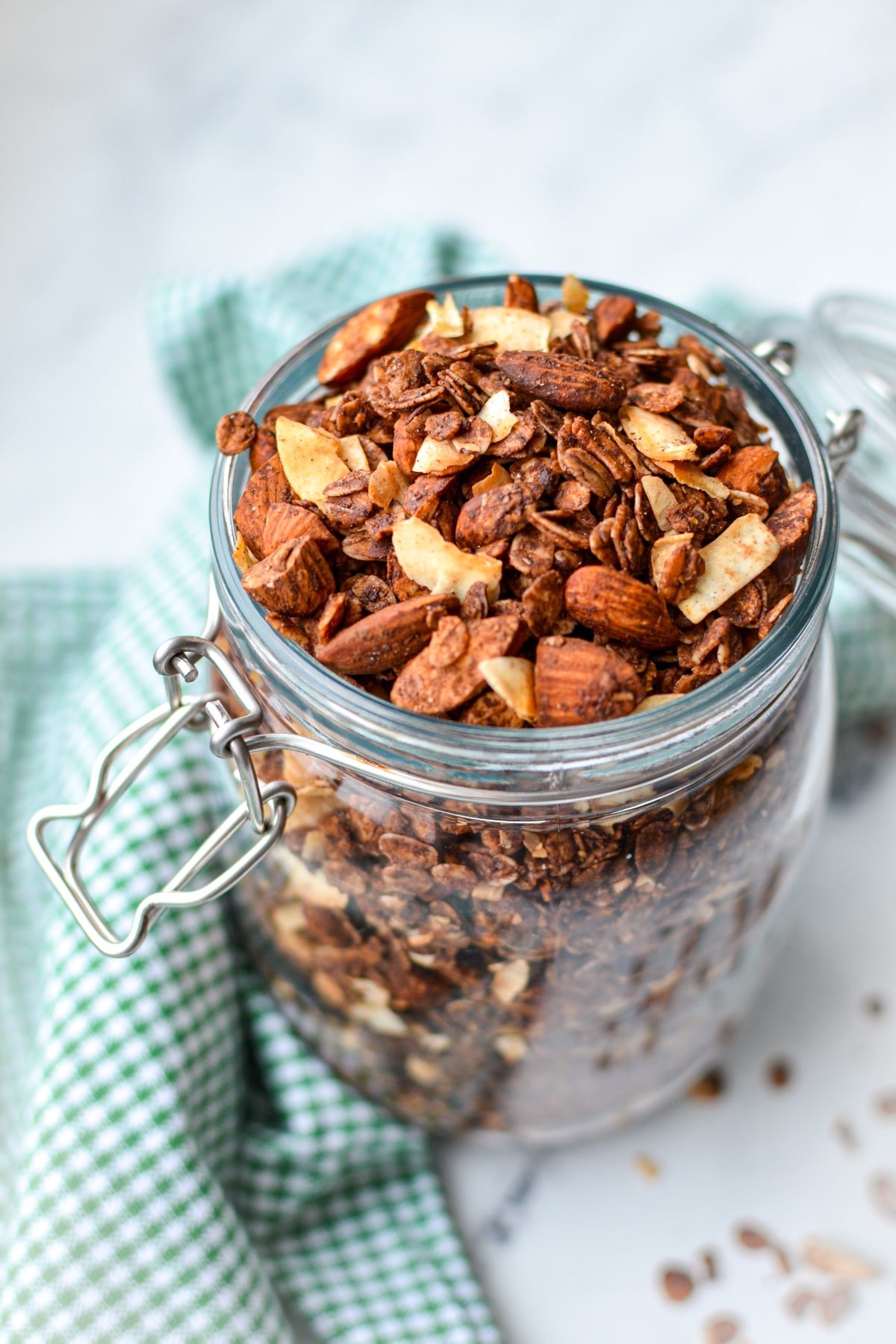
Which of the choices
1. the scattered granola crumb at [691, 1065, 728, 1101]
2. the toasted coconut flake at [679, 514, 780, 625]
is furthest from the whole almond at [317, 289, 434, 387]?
the scattered granola crumb at [691, 1065, 728, 1101]

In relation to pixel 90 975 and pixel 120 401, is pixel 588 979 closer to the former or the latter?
pixel 90 975

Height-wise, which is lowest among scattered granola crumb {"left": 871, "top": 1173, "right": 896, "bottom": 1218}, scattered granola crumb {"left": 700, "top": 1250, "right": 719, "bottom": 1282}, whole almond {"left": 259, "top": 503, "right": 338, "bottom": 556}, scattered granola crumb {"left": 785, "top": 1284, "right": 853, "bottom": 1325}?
scattered granola crumb {"left": 785, "top": 1284, "right": 853, "bottom": 1325}

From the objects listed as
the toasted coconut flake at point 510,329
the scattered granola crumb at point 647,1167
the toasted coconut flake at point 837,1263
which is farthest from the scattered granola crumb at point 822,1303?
the toasted coconut flake at point 510,329

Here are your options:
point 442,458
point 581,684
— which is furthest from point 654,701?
point 442,458

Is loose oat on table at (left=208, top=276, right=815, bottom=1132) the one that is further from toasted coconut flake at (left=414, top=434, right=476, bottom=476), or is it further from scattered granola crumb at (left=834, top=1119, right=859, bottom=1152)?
scattered granola crumb at (left=834, top=1119, right=859, bottom=1152)

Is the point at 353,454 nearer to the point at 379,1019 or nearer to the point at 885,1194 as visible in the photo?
the point at 379,1019
